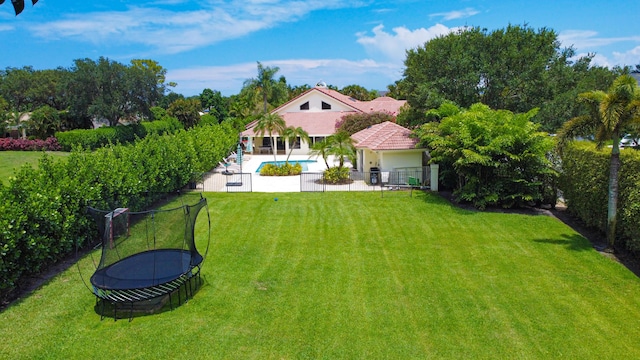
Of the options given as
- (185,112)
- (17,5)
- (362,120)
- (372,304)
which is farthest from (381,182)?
(185,112)

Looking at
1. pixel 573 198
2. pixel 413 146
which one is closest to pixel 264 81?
pixel 413 146

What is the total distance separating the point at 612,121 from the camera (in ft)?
39.1

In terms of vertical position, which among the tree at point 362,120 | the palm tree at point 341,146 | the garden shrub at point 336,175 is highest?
the tree at point 362,120

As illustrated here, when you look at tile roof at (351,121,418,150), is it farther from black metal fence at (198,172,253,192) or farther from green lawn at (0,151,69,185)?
green lawn at (0,151,69,185)

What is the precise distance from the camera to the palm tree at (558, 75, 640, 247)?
38.8ft

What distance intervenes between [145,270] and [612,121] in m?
13.1

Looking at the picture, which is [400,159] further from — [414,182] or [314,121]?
[314,121]

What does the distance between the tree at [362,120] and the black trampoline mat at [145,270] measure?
30.5m

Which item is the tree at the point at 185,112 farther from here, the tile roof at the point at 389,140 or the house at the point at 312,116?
the tile roof at the point at 389,140

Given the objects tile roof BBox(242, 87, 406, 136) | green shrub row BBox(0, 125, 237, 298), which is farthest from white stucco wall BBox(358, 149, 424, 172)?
tile roof BBox(242, 87, 406, 136)

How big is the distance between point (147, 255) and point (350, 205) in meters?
10.5

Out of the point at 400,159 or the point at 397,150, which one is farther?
the point at 400,159

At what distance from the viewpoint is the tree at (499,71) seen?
69.3 ft

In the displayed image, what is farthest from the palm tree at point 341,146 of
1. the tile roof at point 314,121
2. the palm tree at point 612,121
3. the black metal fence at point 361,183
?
the tile roof at point 314,121
